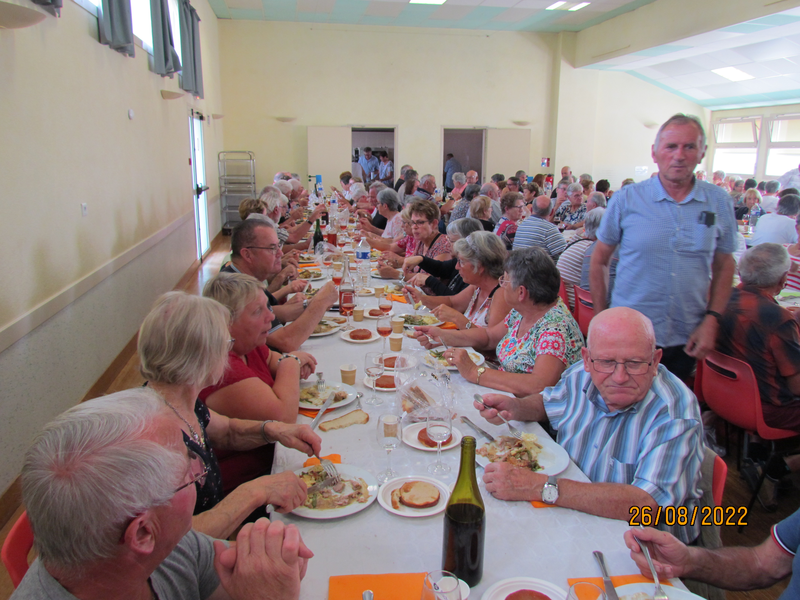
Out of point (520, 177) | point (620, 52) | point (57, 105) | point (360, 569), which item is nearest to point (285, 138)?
point (520, 177)

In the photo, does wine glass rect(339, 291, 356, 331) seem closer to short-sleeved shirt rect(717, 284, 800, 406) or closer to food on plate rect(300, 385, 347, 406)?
food on plate rect(300, 385, 347, 406)

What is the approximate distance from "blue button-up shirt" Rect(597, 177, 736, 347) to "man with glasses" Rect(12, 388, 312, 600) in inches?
92.7

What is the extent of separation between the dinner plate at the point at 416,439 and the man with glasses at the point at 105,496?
850 millimetres

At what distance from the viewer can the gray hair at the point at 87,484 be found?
784 millimetres

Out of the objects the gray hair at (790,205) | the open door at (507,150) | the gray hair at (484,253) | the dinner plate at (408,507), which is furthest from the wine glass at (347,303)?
the open door at (507,150)

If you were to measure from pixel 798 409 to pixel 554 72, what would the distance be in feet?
42.5

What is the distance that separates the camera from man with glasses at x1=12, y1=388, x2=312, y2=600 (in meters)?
0.79

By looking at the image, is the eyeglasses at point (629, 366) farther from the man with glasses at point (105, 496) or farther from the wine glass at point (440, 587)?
the man with glasses at point (105, 496)

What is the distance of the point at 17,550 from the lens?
1.18 meters

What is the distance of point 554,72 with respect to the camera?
13711 millimetres

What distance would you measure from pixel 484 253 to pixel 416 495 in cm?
196

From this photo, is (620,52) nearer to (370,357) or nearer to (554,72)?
(554,72)

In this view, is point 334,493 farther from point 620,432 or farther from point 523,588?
point 620,432

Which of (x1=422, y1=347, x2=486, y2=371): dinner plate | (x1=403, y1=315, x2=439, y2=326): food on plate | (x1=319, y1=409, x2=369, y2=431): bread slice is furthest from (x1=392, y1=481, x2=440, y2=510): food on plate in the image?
(x1=403, y1=315, x2=439, y2=326): food on plate
